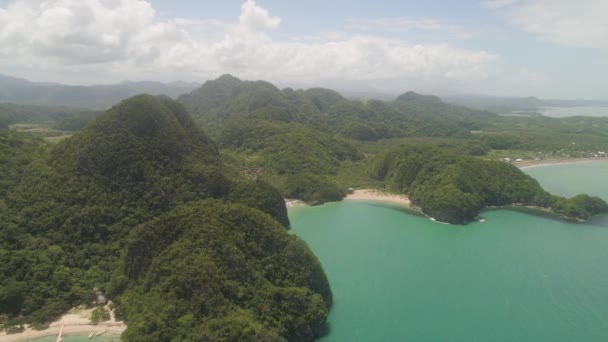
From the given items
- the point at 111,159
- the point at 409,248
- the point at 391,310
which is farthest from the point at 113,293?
the point at 409,248

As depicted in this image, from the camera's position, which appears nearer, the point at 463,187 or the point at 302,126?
the point at 463,187

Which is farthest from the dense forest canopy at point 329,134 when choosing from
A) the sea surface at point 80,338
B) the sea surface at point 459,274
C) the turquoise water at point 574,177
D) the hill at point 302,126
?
the sea surface at point 80,338

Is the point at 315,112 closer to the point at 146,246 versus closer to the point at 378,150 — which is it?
the point at 378,150

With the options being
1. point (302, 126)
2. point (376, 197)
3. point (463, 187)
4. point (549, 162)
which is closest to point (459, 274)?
point (463, 187)

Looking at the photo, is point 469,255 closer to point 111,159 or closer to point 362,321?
point 362,321

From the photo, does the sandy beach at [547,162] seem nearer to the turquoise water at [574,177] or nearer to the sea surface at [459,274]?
the turquoise water at [574,177]

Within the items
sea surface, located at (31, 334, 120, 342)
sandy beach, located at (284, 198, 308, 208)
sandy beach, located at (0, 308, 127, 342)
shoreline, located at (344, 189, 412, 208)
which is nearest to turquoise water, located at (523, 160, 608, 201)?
shoreline, located at (344, 189, 412, 208)
